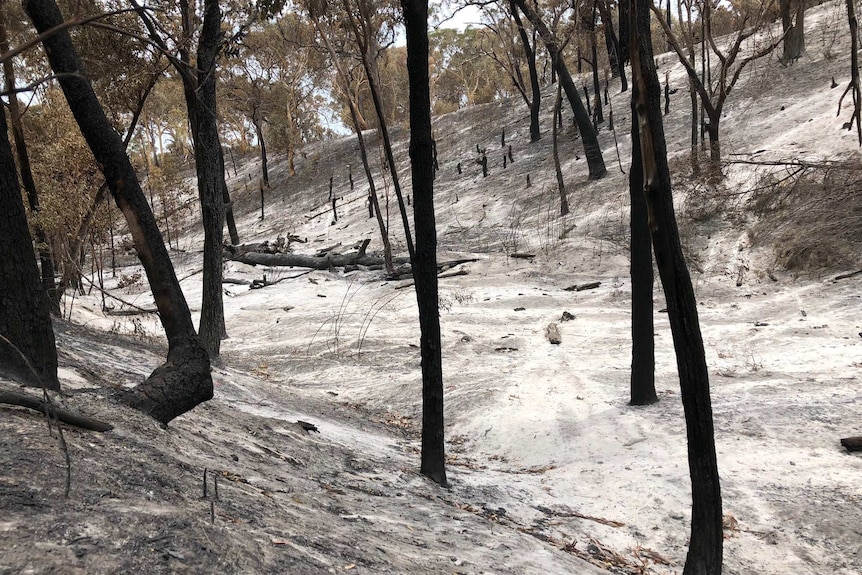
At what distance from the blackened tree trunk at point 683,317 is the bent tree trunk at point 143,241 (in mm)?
2690

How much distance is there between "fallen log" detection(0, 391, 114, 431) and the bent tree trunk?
24.5 inches

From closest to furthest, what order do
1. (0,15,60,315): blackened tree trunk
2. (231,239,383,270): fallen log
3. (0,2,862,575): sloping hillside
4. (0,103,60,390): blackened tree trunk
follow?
(0,2,862,575): sloping hillside < (0,103,60,390): blackened tree trunk < (0,15,60,315): blackened tree trunk < (231,239,383,270): fallen log

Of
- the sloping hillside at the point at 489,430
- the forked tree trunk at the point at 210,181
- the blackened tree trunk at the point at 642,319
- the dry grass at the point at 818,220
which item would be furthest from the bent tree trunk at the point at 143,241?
the dry grass at the point at 818,220

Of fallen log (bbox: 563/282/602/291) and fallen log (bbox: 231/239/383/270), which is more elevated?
fallen log (bbox: 231/239/383/270)

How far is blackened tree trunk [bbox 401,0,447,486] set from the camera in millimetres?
4094

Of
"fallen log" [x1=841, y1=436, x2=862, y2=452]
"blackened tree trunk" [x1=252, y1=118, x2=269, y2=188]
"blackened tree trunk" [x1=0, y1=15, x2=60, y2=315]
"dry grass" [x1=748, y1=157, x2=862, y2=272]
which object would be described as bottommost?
"fallen log" [x1=841, y1=436, x2=862, y2=452]

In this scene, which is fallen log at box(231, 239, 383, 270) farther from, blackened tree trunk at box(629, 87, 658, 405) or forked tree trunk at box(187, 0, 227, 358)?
blackened tree trunk at box(629, 87, 658, 405)

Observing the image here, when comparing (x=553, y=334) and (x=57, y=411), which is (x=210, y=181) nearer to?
(x=553, y=334)

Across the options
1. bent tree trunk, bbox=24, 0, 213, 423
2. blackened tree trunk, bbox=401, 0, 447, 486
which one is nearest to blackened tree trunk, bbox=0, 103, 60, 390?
bent tree trunk, bbox=24, 0, 213, 423

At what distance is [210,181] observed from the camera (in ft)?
24.0

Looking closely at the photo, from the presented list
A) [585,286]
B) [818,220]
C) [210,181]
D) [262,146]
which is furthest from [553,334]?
[262,146]

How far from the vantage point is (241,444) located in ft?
13.4

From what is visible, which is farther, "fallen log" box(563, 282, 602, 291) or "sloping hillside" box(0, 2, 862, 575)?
"fallen log" box(563, 282, 602, 291)

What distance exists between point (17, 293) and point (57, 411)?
81cm
